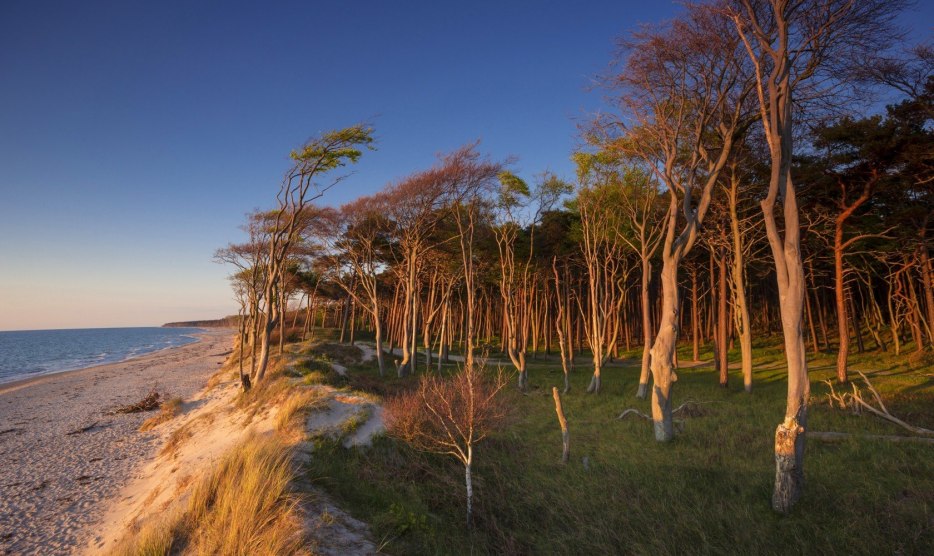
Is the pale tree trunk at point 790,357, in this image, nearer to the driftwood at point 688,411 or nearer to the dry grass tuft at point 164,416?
the driftwood at point 688,411

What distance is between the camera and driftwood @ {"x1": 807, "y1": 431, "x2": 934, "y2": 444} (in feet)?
31.3

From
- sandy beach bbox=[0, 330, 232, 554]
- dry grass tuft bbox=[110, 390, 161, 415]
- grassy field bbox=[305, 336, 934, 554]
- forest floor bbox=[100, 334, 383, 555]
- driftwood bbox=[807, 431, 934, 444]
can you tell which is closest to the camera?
forest floor bbox=[100, 334, 383, 555]

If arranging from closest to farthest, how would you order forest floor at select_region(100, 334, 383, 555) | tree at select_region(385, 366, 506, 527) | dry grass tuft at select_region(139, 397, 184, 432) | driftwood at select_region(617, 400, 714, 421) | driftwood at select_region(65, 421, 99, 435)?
1. forest floor at select_region(100, 334, 383, 555)
2. tree at select_region(385, 366, 506, 527)
3. driftwood at select_region(617, 400, 714, 421)
4. driftwood at select_region(65, 421, 99, 435)
5. dry grass tuft at select_region(139, 397, 184, 432)

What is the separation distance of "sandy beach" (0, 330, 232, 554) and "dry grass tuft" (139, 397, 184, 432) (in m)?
0.55

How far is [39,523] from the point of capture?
395 inches

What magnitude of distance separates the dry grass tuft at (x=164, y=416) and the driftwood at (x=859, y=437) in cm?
2494

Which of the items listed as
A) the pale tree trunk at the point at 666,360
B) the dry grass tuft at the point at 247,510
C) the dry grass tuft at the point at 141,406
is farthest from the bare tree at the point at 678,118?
the dry grass tuft at the point at 141,406

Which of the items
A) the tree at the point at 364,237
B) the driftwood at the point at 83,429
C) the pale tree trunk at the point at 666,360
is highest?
the tree at the point at 364,237

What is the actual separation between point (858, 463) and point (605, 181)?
15037mm

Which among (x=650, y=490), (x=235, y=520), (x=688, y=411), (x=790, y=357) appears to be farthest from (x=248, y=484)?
(x=688, y=411)

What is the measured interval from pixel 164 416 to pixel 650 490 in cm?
2207

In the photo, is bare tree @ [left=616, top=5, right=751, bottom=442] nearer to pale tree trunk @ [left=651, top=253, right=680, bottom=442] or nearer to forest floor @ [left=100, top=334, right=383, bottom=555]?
pale tree trunk @ [left=651, top=253, right=680, bottom=442]

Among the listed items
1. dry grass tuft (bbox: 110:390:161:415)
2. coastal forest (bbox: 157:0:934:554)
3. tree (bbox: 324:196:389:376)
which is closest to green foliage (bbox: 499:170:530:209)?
coastal forest (bbox: 157:0:934:554)

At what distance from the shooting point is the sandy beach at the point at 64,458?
978 centimetres
